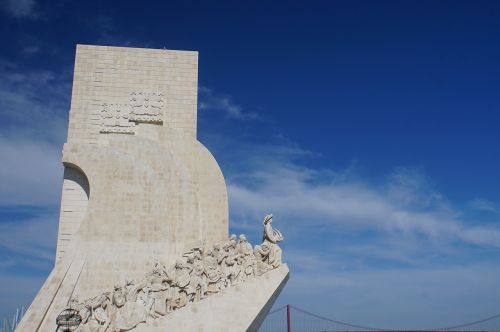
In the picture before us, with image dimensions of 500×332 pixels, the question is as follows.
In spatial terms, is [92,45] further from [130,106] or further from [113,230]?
[113,230]

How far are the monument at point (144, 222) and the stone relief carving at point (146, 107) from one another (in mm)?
28

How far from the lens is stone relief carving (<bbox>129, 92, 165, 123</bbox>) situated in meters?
14.5

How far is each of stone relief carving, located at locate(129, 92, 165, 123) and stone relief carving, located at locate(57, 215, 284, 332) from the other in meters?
4.10

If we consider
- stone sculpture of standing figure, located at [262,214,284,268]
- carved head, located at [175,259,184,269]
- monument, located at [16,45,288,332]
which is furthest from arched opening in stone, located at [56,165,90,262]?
stone sculpture of standing figure, located at [262,214,284,268]

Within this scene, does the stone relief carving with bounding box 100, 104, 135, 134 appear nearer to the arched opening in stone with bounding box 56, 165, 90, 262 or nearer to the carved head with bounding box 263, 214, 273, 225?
the arched opening in stone with bounding box 56, 165, 90, 262

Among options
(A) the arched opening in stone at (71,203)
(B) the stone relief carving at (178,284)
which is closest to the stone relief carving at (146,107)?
(A) the arched opening in stone at (71,203)

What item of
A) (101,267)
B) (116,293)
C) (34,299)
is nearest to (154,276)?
(116,293)

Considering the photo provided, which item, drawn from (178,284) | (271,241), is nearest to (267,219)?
(271,241)

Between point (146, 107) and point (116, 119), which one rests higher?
point (146, 107)

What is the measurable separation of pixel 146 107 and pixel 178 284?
5.63 m

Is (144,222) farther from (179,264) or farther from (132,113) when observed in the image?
(132,113)

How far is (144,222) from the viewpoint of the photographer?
13.0 m

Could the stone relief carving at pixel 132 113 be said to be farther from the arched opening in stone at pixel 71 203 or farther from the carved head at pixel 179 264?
the carved head at pixel 179 264

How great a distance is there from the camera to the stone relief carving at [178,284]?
1066cm
